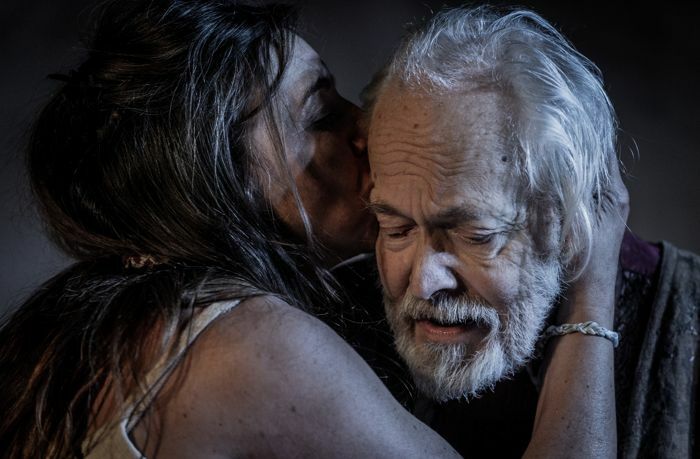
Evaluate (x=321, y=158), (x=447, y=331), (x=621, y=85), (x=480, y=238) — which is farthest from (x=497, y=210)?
(x=621, y=85)

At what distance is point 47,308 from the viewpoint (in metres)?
1.50

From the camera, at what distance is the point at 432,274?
4.90 ft

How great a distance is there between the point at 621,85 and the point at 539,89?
1342 mm

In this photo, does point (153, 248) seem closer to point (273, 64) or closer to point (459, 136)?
point (273, 64)

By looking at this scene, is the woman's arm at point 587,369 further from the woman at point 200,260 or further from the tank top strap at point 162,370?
the tank top strap at point 162,370

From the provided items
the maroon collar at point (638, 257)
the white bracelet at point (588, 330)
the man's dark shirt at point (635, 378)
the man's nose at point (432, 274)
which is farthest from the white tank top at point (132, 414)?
the maroon collar at point (638, 257)

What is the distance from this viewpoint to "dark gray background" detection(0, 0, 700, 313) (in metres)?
2.54

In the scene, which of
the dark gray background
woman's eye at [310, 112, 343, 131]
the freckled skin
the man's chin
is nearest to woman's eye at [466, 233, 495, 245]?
the freckled skin

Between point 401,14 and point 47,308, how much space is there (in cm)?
179

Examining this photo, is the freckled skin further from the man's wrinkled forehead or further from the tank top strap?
the tank top strap

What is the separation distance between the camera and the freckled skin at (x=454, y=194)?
4.76 ft

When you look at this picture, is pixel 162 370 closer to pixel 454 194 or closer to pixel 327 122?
pixel 454 194

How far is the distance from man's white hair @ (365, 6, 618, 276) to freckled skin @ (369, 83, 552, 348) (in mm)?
38

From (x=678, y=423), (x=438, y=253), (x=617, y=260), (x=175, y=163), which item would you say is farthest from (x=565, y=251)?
(x=175, y=163)
